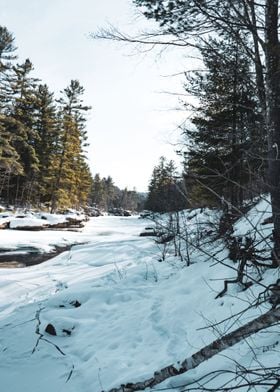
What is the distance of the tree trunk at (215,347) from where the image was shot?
75.0 inches

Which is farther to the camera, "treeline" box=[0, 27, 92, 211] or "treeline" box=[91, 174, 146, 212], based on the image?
"treeline" box=[91, 174, 146, 212]

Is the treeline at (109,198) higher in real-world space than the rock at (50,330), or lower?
higher

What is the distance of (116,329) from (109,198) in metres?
104

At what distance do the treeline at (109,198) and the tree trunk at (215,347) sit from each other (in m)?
84.2

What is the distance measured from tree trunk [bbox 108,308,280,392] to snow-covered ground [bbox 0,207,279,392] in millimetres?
197

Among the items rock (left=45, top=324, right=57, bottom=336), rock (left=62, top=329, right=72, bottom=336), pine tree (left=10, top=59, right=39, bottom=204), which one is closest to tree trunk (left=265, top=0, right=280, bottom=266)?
rock (left=62, top=329, right=72, bottom=336)

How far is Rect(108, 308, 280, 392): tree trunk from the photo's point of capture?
6.25ft

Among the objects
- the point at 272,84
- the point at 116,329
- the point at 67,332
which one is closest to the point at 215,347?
the point at 116,329

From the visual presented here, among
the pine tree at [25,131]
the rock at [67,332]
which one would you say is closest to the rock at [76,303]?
the rock at [67,332]

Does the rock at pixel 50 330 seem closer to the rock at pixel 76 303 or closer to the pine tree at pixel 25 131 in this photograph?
the rock at pixel 76 303

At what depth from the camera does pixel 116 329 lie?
4.42 metres

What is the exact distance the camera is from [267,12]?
15.9 feet

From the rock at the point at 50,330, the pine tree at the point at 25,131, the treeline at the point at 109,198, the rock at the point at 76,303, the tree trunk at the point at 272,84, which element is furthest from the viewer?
the treeline at the point at 109,198

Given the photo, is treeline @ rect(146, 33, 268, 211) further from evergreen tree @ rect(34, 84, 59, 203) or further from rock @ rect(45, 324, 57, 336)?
evergreen tree @ rect(34, 84, 59, 203)
